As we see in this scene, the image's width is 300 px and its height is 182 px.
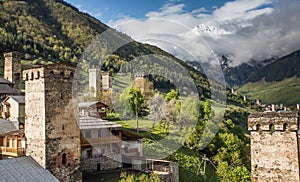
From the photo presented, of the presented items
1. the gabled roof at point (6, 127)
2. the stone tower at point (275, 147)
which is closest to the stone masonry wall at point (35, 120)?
the gabled roof at point (6, 127)

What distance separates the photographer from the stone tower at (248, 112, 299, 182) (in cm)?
1067

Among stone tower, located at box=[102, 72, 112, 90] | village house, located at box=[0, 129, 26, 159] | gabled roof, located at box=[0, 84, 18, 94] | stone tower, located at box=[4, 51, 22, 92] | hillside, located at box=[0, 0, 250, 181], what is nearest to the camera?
village house, located at box=[0, 129, 26, 159]

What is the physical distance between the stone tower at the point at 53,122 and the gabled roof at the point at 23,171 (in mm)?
435

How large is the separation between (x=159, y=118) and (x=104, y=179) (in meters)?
12.2

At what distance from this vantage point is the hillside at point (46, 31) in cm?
9144

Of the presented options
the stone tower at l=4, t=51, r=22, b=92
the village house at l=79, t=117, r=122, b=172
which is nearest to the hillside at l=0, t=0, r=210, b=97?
the stone tower at l=4, t=51, r=22, b=92

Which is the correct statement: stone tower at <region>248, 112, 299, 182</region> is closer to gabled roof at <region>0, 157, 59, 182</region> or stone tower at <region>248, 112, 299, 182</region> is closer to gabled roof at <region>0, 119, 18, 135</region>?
gabled roof at <region>0, 157, 59, 182</region>

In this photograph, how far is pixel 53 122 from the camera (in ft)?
65.2

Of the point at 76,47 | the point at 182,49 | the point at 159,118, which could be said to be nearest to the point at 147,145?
the point at 159,118

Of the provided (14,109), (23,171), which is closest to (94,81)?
(14,109)

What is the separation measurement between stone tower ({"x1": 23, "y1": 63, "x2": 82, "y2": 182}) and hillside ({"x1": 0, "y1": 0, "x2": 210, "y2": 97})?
30929 millimetres

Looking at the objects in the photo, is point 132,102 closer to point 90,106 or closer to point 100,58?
point 90,106

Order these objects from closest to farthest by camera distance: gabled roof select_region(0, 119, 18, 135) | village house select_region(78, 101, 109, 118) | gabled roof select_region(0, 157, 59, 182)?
gabled roof select_region(0, 157, 59, 182) < gabled roof select_region(0, 119, 18, 135) < village house select_region(78, 101, 109, 118)

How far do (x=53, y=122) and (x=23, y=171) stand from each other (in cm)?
326
